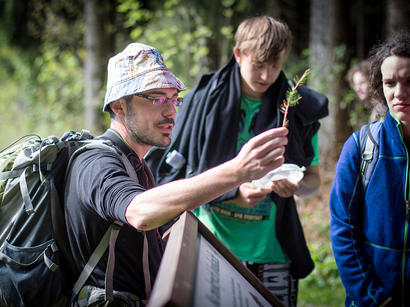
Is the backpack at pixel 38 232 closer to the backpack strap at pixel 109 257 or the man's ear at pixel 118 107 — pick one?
the backpack strap at pixel 109 257

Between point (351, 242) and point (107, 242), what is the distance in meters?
1.16

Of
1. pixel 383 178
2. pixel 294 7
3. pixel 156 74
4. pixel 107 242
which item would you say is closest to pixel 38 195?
pixel 107 242

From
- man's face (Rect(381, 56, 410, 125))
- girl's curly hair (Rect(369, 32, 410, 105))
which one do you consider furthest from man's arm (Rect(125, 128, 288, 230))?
girl's curly hair (Rect(369, 32, 410, 105))

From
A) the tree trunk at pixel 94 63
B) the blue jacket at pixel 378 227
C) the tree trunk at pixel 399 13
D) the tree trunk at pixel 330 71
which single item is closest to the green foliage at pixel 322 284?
the tree trunk at pixel 330 71

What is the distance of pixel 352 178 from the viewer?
192 cm

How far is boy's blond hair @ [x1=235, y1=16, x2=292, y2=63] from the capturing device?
2.45 m

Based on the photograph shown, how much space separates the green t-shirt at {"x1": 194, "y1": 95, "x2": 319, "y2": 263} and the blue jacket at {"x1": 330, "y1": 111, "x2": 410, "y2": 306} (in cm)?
69

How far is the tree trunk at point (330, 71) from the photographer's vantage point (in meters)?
6.41

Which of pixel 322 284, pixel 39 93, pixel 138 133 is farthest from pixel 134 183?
pixel 39 93

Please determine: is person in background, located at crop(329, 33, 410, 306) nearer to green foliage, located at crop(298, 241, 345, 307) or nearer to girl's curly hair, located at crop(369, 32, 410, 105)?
girl's curly hair, located at crop(369, 32, 410, 105)

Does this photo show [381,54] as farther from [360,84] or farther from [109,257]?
[360,84]

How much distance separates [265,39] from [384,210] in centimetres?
126

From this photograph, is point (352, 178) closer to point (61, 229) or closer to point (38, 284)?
point (61, 229)

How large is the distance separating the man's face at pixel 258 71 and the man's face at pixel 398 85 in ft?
2.49
